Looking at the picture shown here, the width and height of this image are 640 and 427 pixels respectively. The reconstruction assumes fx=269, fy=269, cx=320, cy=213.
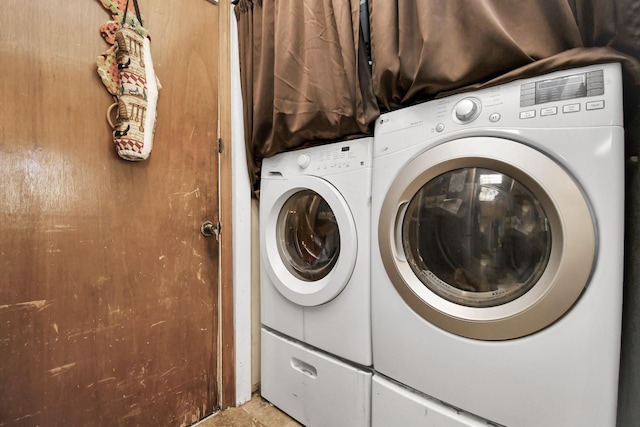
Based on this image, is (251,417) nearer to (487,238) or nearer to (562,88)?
(487,238)

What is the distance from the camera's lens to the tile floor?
1.06 metres

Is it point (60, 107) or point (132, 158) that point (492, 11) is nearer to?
point (132, 158)

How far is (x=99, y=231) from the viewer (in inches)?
34.1

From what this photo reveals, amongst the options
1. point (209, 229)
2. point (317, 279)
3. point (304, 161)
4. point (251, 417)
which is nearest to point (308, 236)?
point (317, 279)

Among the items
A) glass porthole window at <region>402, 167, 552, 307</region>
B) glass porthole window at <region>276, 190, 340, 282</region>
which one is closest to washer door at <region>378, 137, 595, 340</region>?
glass porthole window at <region>402, 167, 552, 307</region>

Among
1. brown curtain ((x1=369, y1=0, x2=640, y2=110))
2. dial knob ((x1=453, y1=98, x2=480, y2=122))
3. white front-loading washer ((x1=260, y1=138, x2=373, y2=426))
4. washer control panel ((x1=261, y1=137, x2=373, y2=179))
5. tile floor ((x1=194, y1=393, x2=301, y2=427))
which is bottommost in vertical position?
tile floor ((x1=194, y1=393, x2=301, y2=427))

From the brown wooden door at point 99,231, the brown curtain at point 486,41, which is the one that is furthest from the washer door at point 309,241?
the brown curtain at point 486,41

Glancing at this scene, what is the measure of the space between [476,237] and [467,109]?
12.3 inches

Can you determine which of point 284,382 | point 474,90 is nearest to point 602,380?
point 474,90

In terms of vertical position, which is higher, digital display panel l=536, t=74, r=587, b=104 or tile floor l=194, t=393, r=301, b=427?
digital display panel l=536, t=74, r=587, b=104

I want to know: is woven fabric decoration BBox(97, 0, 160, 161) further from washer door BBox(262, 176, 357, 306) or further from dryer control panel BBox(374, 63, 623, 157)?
dryer control panel BBox(374, 63, 623, 157)

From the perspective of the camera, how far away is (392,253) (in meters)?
0.75

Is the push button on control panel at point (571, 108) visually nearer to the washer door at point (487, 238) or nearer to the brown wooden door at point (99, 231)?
the washer door at point (487, 238)

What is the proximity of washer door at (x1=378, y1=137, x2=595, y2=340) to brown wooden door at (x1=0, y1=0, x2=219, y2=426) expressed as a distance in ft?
2.60
